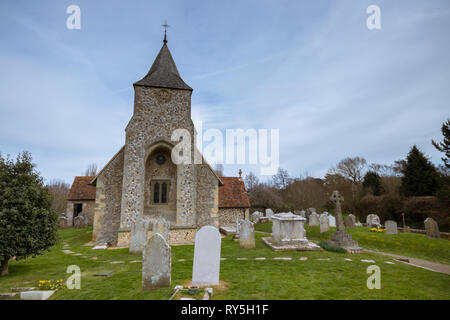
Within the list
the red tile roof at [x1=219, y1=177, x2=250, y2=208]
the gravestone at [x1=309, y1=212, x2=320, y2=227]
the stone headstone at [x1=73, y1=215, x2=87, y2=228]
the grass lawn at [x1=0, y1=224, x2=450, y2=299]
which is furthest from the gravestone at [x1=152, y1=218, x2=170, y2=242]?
the stone headstone at [x1=73, y1=215, x2=87, y2=228]

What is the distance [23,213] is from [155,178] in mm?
7956

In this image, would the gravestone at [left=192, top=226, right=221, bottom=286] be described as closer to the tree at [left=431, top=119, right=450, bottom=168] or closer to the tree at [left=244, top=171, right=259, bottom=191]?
the tree at [left=431, top=119, right=450, bottom=168]

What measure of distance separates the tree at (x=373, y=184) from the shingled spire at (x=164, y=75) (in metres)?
26.7

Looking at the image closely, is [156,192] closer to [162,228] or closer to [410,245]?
[162,228]

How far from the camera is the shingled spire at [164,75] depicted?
1462cm

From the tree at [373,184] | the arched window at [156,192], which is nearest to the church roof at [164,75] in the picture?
the arched window at [156,192]

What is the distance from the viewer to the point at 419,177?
→ 74.4ft

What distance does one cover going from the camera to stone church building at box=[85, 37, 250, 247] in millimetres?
13117

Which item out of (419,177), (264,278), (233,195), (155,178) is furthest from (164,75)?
(419,177)

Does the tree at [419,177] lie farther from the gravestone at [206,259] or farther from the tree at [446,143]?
the gravestone at [206,259]

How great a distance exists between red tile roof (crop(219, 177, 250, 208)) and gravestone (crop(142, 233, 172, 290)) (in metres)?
13.5
